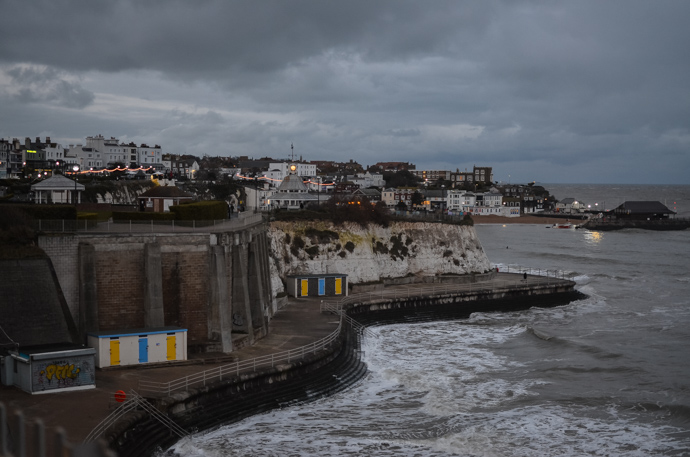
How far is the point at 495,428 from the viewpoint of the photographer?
69.7 feet

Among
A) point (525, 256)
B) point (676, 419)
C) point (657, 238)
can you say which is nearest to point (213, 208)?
point (676, 419)

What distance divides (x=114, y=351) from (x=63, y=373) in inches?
110

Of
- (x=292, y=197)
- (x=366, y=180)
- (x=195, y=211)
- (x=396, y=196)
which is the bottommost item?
(x=195, y=211)

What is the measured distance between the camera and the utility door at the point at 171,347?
22.7m

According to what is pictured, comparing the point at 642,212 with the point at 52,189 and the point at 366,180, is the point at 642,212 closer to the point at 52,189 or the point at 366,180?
the point at 366,180

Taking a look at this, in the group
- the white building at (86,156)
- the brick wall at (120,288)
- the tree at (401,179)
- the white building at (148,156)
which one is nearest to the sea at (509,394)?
the brick wall at (120,288)

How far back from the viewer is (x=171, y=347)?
22.8 m

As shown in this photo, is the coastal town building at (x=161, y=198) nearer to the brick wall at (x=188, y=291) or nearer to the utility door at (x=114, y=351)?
the brick wall at (x=188, y=291)

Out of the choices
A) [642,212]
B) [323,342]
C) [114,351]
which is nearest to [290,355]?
[323,342]

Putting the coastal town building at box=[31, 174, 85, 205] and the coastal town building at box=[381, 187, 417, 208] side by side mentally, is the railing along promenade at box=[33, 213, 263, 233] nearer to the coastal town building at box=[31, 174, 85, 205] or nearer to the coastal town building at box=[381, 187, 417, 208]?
the coastal town building at box=[31, 174, 85, 205]

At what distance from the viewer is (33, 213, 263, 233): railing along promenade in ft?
76.3

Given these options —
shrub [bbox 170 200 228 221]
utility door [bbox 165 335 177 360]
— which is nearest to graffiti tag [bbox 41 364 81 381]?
utility door [bbox 165 335 177 360]

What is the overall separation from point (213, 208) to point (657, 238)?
3613 inches

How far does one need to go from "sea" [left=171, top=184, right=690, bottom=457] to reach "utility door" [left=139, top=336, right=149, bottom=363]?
3.73 meters
